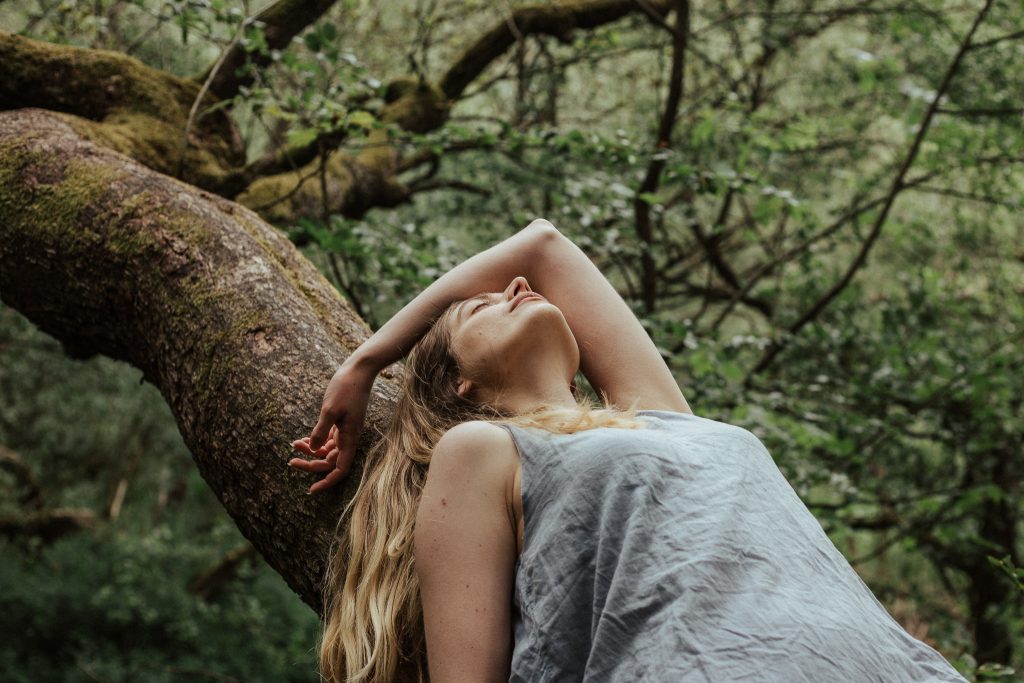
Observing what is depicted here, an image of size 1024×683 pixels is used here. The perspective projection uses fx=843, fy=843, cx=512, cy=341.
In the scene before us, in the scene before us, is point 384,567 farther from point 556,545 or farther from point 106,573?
point 106,573

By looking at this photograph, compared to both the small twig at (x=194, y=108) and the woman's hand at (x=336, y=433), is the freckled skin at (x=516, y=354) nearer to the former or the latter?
the woman's hand at (x=336, y=433)

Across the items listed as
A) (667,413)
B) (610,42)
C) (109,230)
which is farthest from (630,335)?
(610,42)

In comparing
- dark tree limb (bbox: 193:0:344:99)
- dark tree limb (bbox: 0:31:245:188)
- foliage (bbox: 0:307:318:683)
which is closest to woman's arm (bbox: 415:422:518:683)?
dark tree limb (bbox: 0:31:245:188)

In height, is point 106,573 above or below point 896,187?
below

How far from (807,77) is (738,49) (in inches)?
47.8

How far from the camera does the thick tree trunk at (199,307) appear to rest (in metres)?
1.99

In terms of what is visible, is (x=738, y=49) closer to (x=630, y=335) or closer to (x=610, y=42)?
(x=610, y=42)

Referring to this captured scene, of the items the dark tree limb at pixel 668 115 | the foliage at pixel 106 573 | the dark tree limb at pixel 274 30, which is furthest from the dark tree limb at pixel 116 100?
the foliage at pixel 106 573

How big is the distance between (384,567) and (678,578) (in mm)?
661

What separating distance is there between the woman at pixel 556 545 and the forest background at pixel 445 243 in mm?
169

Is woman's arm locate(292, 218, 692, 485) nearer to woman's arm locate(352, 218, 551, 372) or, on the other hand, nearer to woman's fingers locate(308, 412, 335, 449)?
woman's arm locate(352, 218, 551, 372)

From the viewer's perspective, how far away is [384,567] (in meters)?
1.86

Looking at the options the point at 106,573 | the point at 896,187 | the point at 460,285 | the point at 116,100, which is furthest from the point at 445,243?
the point at 106,573

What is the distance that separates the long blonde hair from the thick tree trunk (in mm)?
84
